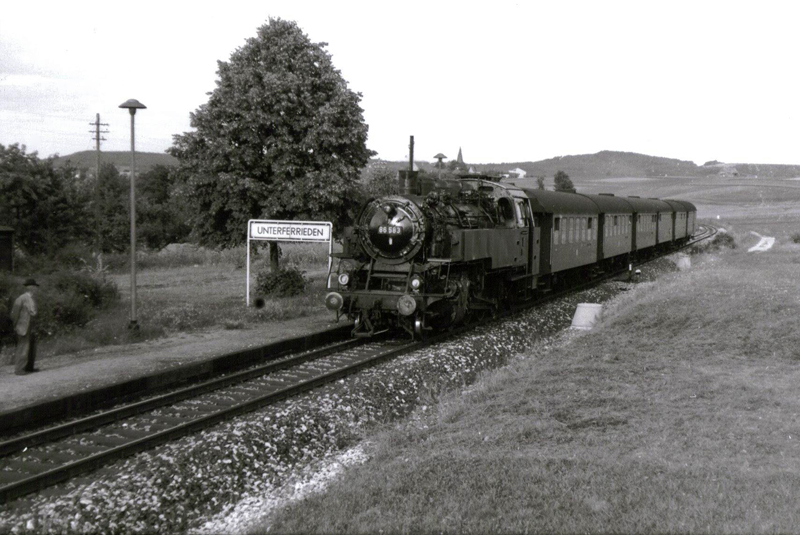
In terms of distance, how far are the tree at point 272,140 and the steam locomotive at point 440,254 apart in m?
4.39

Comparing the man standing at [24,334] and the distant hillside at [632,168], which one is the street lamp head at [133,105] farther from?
the distant hillside at [632,168]

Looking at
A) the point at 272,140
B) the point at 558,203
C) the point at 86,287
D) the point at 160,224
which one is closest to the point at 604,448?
the point at 558,203

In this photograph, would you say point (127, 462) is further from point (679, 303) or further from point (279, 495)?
point (679, 303)

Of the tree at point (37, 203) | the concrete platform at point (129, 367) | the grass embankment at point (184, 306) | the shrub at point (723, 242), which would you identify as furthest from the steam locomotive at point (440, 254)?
the shrub at point (723, 242)

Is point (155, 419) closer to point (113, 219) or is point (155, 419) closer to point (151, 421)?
A: point (151, 421)

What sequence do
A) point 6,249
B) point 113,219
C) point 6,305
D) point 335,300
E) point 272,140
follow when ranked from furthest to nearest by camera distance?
point 113,219 → point 272,140 → point 6,249 → point 6,305 → point 335,300

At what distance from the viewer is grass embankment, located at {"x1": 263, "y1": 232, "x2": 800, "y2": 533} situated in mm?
5559

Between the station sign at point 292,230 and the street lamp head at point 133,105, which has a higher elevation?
the street lamp head at point 133,105

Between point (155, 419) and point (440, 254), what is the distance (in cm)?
622

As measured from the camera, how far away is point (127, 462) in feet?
24.0

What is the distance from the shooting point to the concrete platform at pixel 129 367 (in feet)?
30.1

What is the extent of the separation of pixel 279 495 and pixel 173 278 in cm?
2449

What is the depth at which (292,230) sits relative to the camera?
17.8 m

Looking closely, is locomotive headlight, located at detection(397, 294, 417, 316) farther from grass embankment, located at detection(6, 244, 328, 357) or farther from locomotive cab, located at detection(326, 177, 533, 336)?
grass embankment, located at detection(6, 244, 328, 357)
